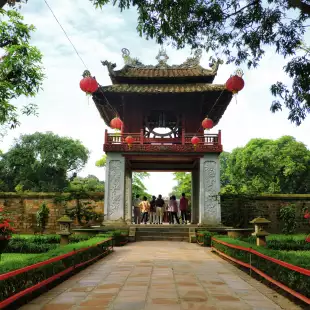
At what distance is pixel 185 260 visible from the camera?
8398 millimetres

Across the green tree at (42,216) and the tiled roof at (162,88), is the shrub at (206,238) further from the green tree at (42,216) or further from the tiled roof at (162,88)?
the green tree at (42,216)

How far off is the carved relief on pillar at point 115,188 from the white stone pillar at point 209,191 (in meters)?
3.71

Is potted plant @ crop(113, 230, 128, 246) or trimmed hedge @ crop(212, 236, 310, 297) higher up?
trimmed hedge @ crop(212, 236, 310, 297)

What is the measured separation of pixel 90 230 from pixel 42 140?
103ft

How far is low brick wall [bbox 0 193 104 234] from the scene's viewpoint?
58.2 feet

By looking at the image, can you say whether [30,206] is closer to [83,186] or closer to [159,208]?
[83,186]

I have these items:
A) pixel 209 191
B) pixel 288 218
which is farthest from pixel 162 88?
pixel 288 218

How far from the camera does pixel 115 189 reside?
15.4 metres

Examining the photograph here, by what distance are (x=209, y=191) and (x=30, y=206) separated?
953 centimetres

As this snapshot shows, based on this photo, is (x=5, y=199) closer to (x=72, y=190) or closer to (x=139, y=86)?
(x=72, y=190)

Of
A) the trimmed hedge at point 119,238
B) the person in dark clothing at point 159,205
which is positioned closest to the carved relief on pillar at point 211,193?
the person in dark clothing at point 159,205

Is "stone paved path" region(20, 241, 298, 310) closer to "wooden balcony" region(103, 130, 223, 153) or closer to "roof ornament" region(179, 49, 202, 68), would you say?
"wooden balcony" region(103, 130, 223, 153)

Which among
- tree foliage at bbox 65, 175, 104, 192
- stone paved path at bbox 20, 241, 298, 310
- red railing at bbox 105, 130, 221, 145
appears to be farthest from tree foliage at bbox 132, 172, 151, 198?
stone paved path at bbox 20, 241, 298, 310

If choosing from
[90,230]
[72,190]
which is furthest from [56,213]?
[90,230]
